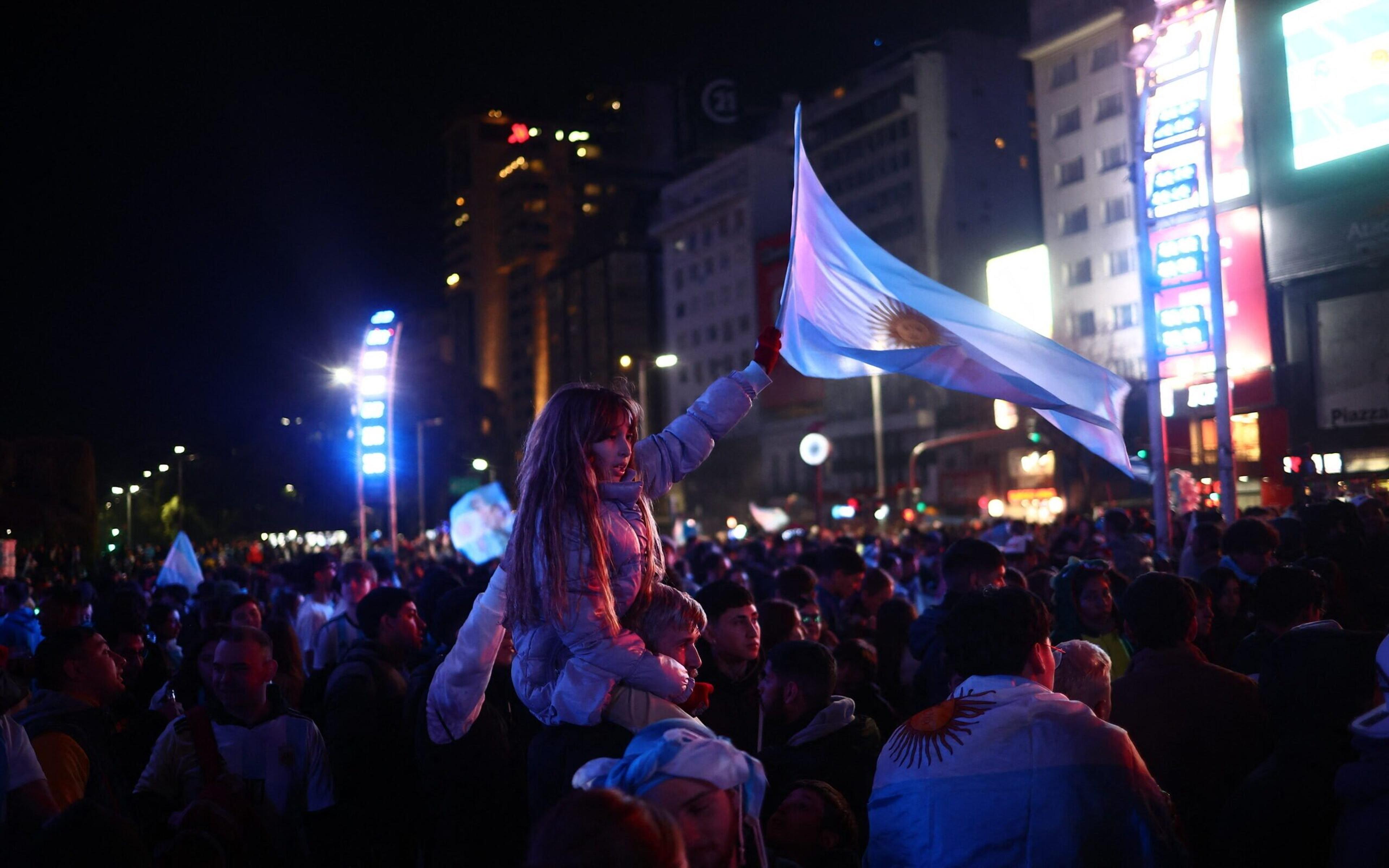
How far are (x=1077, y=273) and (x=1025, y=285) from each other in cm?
285

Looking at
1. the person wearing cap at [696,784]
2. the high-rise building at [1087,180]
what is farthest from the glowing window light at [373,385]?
the high-rise building at [1087,180]

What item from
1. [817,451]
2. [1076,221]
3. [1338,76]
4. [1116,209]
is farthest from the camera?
[1076,221]

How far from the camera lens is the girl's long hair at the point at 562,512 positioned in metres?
3.30

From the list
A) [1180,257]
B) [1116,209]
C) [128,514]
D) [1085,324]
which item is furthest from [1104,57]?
[128,514]

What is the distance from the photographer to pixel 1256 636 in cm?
495

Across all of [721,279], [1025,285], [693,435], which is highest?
[721,279]

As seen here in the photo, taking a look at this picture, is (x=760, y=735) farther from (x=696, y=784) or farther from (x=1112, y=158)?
(x=1112, y=158)

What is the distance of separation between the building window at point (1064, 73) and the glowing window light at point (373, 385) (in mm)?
47986

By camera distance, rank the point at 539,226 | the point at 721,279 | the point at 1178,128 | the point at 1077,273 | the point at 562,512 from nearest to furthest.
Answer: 1. the point at 562,512
2. the point at 1178,128
3. the point at 1077,273
4. the point at 721,279
5. the point at 539,226

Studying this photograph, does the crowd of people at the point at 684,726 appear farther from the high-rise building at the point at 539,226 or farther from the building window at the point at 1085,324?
the high-rise building at the point at 539,226

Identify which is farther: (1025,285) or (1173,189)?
(1025,285)

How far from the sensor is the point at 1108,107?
60719 millimetres

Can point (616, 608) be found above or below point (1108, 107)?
→ below

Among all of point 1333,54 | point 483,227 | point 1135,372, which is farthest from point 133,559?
point 483,227
